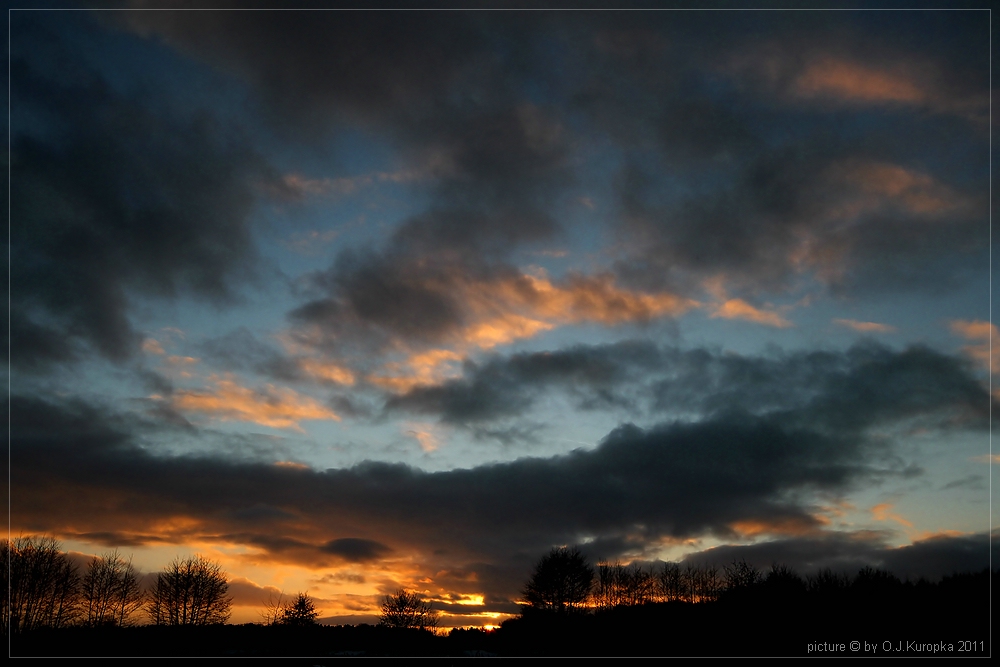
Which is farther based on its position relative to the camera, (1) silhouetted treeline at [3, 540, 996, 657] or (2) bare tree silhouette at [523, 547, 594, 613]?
(2) bare tree silhouette at [523, 547, 594, 613]

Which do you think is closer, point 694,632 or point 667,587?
point 694,632

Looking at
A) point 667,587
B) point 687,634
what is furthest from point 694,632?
point 667,587

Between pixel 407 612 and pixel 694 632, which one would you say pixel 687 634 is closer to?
pixel 694 632

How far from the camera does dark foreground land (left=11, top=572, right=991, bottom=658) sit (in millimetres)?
26859

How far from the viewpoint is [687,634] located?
34.9 meters

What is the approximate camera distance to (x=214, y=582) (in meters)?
110

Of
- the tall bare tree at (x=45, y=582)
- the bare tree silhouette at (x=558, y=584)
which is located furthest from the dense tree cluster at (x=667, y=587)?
the tall bare tree at (x=45, y=582)

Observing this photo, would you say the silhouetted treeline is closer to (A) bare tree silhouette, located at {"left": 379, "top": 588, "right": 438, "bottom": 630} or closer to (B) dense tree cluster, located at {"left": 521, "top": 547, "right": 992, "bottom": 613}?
(B) dense tree cluster, located at {"left": 521, "top": 547, "right": 992, "bottom": 613}

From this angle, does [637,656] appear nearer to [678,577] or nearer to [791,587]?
[791,587]

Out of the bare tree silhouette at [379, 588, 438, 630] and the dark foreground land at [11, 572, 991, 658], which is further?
the bare tree silhouette at [379, 588, 438, 630]

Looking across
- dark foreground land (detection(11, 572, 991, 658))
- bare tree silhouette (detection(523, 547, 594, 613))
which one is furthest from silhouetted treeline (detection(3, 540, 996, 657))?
bare tree silhouette (detection(523, 547, 594, 613))

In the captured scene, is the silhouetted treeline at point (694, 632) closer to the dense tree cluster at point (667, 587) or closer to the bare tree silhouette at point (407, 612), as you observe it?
the dense tree cluster at point (667, 587)

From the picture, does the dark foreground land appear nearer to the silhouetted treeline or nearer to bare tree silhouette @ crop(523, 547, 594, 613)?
the silhouetted treeline

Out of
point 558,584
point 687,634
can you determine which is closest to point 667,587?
point 558,584
